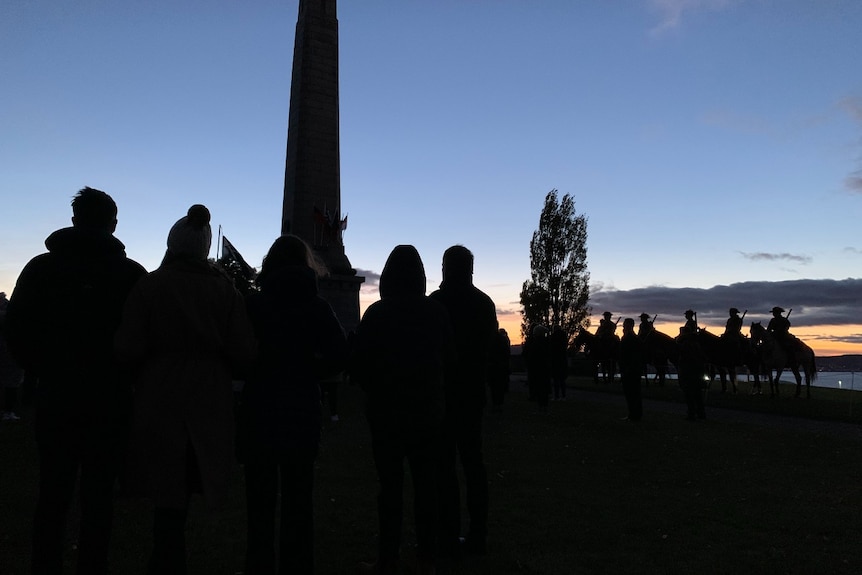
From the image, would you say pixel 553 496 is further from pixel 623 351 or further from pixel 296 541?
pixel 623 351

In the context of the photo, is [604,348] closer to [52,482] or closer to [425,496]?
[425,496]

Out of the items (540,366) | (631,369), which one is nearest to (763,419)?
(631,369)

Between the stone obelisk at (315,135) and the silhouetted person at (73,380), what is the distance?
22.3 m

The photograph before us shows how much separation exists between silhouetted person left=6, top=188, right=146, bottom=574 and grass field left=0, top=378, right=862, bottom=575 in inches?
10.6

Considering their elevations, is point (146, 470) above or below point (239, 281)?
below

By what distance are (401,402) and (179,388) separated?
4.30ft

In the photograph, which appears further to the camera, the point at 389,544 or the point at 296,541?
the point at 389,544

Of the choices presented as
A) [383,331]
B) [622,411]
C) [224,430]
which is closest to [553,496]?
[383,331]

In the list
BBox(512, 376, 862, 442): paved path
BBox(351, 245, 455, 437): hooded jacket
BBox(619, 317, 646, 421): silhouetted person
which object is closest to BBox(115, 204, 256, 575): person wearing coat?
BBox(351, 245, 455, 437): hooded jacket

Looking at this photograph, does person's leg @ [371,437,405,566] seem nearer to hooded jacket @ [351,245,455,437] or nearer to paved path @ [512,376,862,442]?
hooded jacket @ [351,245,455,437]

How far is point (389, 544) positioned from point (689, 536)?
2744 millimetres

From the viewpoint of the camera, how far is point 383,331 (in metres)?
4.22

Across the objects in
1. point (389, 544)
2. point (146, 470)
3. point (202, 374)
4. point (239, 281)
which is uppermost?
point (239, 281)

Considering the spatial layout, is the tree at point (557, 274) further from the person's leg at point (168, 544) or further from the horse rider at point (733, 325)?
the person's leg at point (168, 544)
